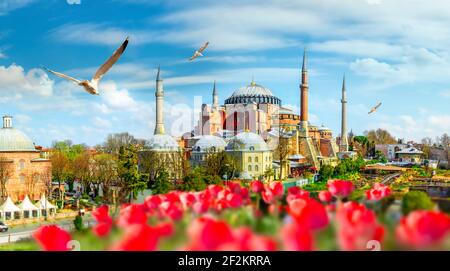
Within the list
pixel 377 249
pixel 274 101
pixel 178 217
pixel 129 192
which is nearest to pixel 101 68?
pixel 178 217

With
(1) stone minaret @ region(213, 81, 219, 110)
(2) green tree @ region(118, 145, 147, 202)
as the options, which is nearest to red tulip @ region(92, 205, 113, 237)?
(2) green tree @ region(118, 145, 147, 202)

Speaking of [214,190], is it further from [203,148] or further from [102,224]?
[203,148]

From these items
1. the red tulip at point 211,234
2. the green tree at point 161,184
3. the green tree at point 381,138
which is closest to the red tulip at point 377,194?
the red tulip at point 211,234

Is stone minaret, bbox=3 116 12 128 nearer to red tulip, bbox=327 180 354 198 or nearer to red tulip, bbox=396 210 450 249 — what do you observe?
red tulip, bbox=327 180 354 198
